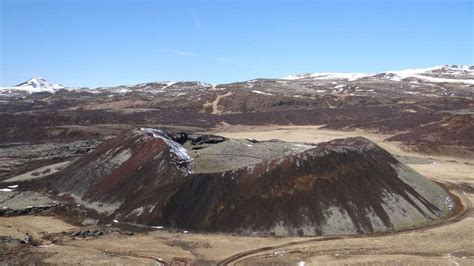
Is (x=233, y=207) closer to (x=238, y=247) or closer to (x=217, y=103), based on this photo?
(x=238, y=247)

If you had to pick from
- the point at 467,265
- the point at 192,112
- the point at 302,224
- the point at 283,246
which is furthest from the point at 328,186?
the point at 192,112

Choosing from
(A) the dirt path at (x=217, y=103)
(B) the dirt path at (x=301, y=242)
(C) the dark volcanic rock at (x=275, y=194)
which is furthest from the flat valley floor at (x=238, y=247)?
(A) the dirt path at (x=217, y=103)

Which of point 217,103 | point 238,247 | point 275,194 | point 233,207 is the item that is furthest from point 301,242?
point 217,103

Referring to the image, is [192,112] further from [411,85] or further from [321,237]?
[321,237]

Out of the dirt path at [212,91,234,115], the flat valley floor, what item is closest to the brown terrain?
the flat valley floor

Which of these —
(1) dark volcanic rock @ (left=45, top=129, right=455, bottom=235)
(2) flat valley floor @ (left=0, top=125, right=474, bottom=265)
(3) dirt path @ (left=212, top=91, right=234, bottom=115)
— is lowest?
(2) flat valley floor @ (left=0, top=125, right=474, bottom=265)

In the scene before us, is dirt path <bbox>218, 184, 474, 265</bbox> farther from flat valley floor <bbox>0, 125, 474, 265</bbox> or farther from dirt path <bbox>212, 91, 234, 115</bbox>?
dirt path <bbox>212, 91, 234, 115</bbox>

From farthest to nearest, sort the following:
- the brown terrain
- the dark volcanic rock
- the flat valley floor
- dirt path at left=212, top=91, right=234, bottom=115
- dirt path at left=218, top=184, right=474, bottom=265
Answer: dirt path at left=212, top=91, right=234, bottom=115 < the dark volcanic rock < the brown terrain < dirt path at left=218, top=184, right=474, bottom=265 < the flat valley floor
